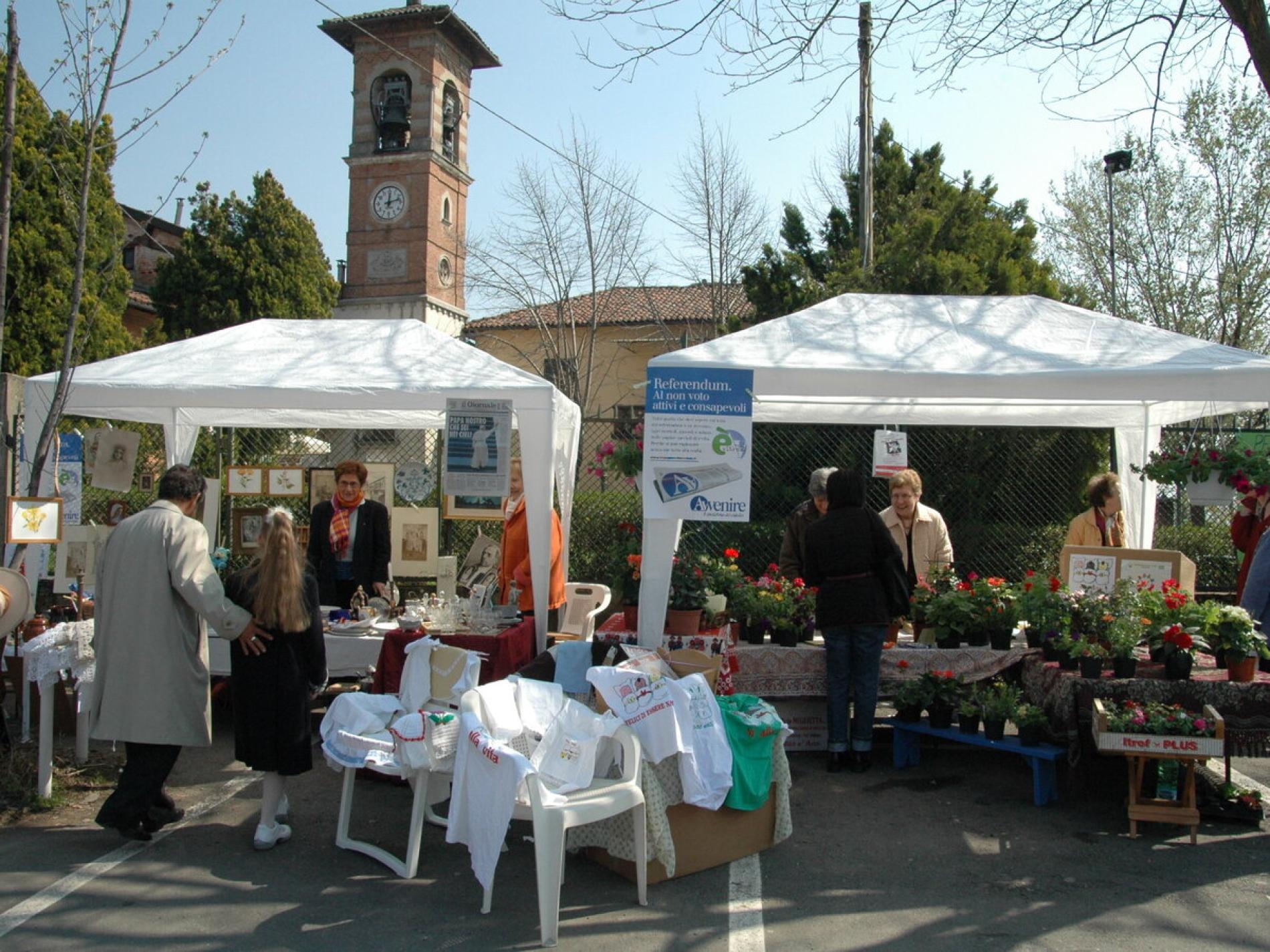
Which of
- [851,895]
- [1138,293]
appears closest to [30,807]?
[851,895]

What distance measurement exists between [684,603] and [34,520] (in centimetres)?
352

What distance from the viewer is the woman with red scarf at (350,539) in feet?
21.9

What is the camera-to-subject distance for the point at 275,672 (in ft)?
14.2

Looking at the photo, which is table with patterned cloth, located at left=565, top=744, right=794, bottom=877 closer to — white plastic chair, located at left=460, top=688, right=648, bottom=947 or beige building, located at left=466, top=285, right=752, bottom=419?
white plastic chair, located at left=460, top=688, right=648, bottom=947

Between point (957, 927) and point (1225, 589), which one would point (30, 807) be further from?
point (1225, 589)

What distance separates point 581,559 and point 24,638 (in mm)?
5181

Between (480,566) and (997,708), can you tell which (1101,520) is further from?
(480,566)

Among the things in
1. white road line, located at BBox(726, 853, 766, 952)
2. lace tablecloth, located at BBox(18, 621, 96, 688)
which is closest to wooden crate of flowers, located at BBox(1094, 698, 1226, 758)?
white road line, located at BBox(726, 853, 766, 952)

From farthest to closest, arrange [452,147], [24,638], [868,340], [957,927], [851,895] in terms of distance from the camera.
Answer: [452,147] < [868,340] < [24,638] < [851,895] < [957,927]

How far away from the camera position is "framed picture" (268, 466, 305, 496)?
9234 millimetres

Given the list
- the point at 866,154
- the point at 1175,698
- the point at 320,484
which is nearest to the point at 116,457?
the point at 320,484

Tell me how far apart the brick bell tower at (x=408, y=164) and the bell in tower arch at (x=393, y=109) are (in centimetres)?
3

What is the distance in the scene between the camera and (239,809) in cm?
494

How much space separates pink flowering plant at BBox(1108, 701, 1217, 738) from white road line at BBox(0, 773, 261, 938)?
4.25 metres
